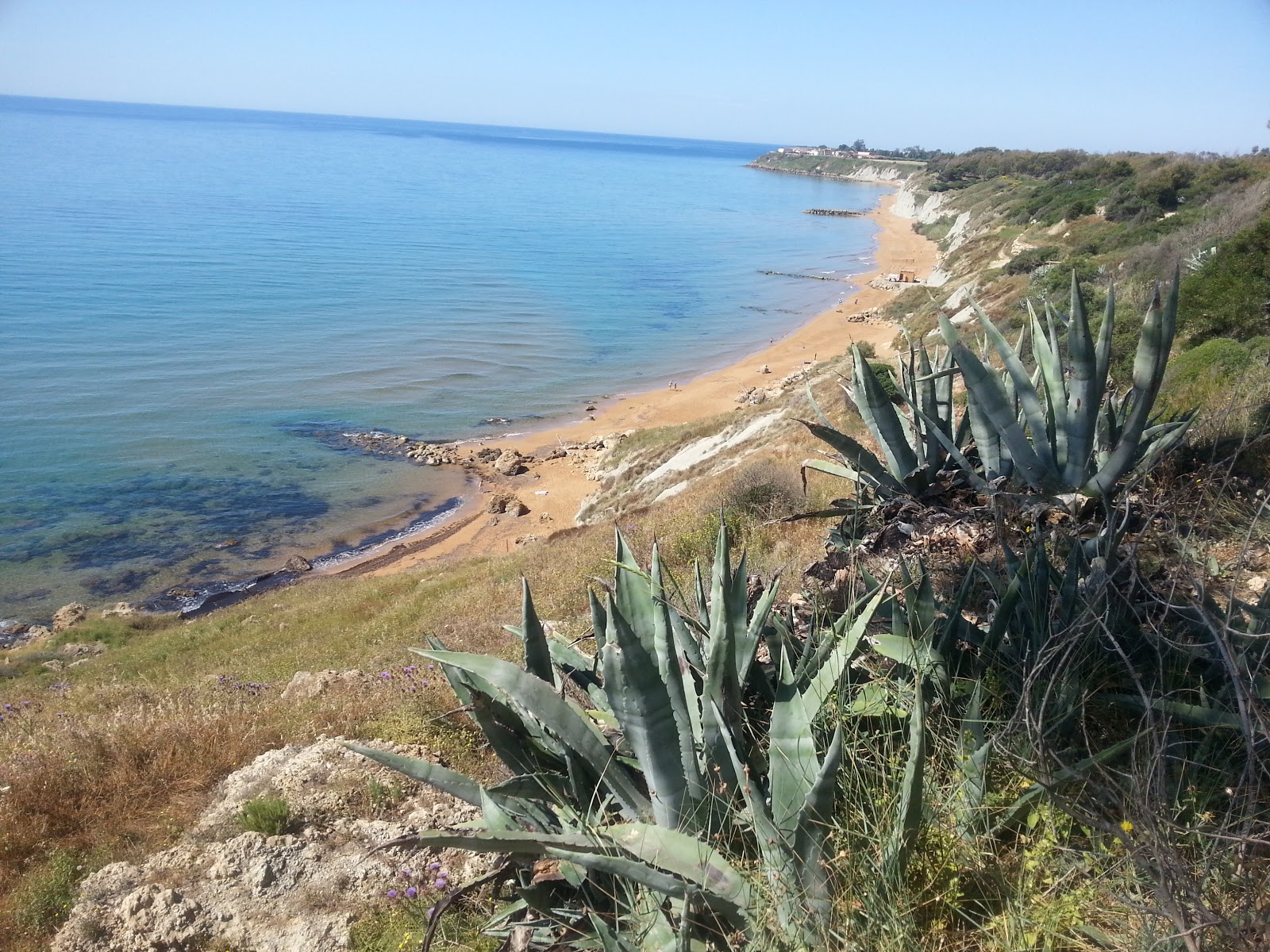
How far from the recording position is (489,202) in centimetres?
10112

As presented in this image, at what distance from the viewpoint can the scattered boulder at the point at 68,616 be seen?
639 inches

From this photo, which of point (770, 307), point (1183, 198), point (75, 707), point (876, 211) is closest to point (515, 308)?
point (770, 307)

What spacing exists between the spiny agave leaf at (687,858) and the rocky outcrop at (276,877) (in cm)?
132

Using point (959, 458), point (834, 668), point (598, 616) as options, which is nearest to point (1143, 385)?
point (959, 458)

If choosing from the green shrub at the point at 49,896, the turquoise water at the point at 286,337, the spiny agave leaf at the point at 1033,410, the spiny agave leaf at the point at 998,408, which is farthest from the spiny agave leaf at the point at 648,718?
the turquoise water at the point at 286,337

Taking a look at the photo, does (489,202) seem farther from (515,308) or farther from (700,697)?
(700,697)

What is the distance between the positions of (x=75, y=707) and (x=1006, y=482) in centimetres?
890

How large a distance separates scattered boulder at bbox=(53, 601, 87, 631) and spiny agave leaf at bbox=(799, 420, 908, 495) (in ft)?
54.3

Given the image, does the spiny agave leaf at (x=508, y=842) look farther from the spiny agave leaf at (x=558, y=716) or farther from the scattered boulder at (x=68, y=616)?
the scattered boulder at (x=68, y=616)

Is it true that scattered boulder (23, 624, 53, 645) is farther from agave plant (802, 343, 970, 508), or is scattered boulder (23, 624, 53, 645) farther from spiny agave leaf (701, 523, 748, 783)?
spiny agave leaf (701, 523, 748, 783)

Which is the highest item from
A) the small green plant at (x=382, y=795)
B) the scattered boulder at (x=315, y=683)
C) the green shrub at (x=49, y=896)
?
the small green plant at (x=382, y=795)

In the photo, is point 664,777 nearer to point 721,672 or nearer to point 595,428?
point 721,672

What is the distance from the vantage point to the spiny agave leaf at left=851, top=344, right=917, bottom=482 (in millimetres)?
5465

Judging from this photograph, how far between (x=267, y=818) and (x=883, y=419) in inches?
168
